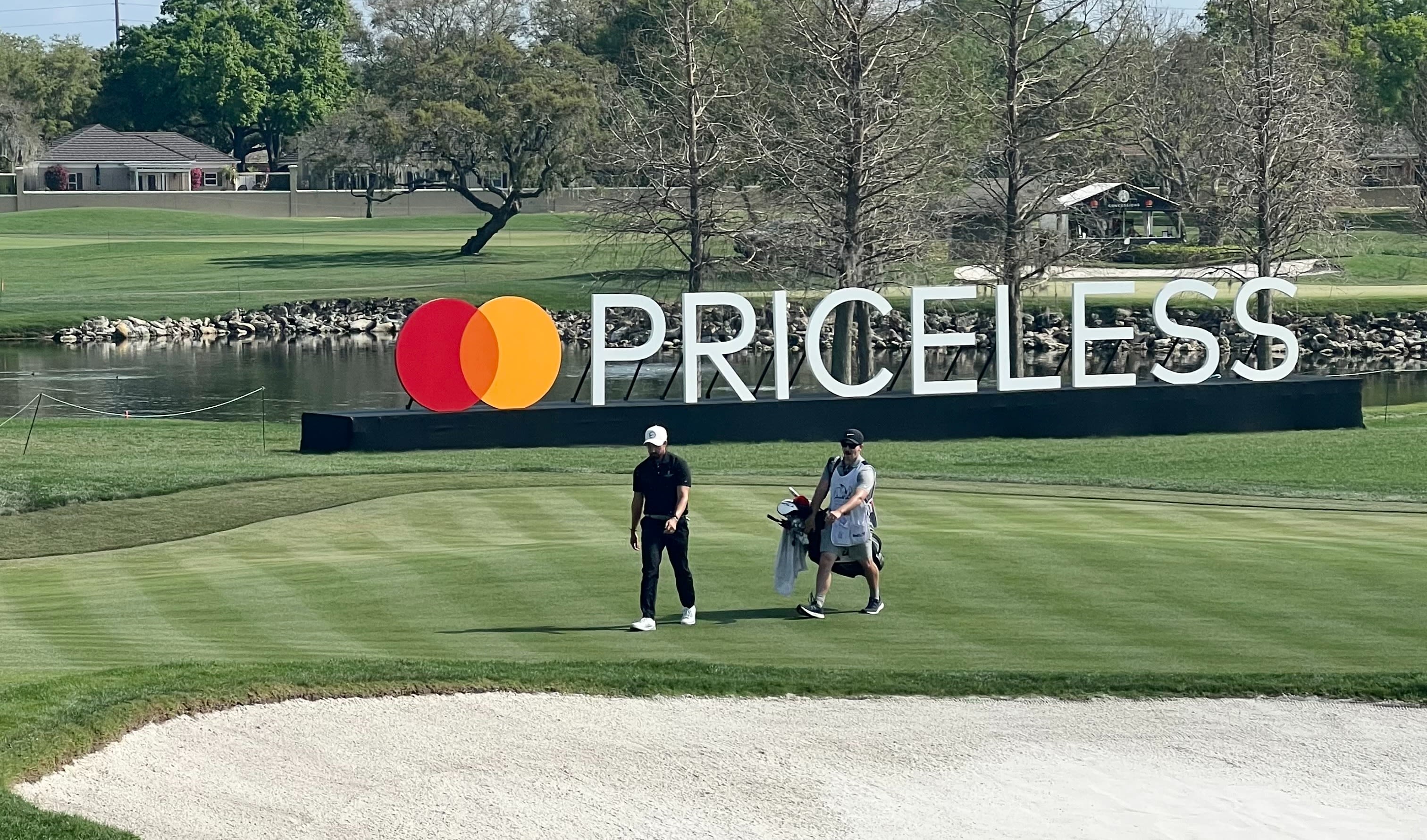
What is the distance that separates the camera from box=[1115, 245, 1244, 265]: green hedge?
286 feet

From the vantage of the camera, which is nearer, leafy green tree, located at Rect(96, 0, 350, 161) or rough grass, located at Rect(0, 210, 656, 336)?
rough grass, located at Rect(0, 210, 656, 336)

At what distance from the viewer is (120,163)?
12800cm

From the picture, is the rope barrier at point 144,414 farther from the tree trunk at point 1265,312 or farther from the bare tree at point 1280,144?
the bare tree at point 1280,144

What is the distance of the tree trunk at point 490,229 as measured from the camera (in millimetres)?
102125

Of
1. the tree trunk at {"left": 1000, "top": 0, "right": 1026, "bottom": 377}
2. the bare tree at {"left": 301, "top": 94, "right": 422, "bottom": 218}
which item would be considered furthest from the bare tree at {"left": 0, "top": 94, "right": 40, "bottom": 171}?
the tree trunk at {"left": 1000, "top": 0, "right": 1026, "bottom": 377}

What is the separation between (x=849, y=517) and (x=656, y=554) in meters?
1.79

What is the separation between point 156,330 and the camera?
78688mm

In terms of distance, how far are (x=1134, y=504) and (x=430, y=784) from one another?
1699cm

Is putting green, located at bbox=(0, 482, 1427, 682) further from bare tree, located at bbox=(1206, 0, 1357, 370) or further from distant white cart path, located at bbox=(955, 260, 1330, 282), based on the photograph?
distant white cart path, located at bbox=(955, 260, 1330, 282)

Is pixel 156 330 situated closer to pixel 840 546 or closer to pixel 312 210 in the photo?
pixel 312 210

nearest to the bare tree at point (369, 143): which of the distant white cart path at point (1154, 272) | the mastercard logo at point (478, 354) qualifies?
the distant white cart path at point (1154, 272)

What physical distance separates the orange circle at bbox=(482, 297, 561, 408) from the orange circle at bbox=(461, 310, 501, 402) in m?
0.02

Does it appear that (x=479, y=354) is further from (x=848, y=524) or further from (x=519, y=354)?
(x=848, y=524)

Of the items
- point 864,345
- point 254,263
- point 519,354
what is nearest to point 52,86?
point 254,263
